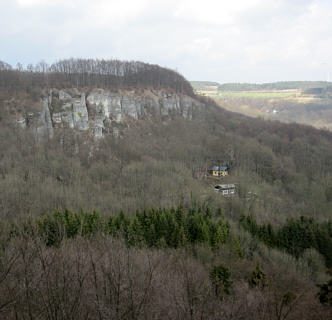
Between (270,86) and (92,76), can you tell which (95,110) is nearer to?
(92,76)

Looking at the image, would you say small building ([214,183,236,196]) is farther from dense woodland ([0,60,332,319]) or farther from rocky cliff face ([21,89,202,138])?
rocky cliff face ([21,89,202,138])

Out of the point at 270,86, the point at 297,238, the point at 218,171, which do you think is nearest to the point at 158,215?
the point at 297,238

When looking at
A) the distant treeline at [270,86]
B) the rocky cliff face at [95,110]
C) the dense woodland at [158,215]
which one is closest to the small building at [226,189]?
the dense woodland at [158,215]

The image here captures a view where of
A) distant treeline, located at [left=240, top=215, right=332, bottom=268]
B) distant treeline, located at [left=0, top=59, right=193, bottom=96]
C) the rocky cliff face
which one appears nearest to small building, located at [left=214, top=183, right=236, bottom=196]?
distant treeline, located at [left=240, top=215, right=332, bottom=268]

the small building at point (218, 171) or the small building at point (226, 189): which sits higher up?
the small building at point (218, 171)

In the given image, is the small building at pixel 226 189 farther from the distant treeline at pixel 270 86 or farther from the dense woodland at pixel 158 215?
the distant treeline at pixel 270 86

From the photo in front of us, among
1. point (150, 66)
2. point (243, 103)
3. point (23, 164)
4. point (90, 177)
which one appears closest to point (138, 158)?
point (90, 177)

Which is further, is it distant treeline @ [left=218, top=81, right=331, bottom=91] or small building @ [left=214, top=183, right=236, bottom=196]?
distant treeline @ [left=218, top=81, right=331, bottom=91]
